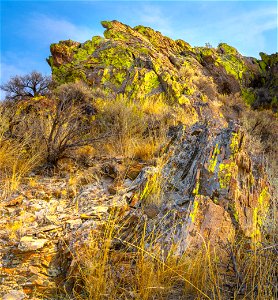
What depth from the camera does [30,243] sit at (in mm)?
2859

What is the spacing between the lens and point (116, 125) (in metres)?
6.57

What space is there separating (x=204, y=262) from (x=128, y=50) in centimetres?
1049

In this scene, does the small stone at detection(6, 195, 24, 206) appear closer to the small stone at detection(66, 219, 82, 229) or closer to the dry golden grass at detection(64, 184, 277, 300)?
the small stone at detection(66, 219, 82, 229)

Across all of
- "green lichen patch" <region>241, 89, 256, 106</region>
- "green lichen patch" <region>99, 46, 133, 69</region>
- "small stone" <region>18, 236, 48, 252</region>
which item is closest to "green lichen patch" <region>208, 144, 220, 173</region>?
"small stone" <region>18, 236, 48, 252</region>

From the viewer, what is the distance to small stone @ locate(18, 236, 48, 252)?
281 cm

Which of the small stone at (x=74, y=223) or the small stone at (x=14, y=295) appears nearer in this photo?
the small stone at (x=14, y=295)

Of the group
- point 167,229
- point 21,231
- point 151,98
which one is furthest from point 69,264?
point 151,98

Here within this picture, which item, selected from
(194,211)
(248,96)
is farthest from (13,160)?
(248,96)

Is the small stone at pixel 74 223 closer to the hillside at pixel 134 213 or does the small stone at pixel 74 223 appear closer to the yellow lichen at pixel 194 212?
the hillside at pixel 134 213

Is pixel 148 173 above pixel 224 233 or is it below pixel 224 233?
above

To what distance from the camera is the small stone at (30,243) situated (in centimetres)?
281

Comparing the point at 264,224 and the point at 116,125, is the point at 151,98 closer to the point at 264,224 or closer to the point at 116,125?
the point at 116,125

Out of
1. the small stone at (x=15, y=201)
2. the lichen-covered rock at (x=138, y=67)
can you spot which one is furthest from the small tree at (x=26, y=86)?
the small stone at (x=15, y=201)

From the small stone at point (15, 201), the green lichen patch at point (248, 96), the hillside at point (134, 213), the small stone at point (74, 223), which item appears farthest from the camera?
the green lichen patch at point (248, 96)
